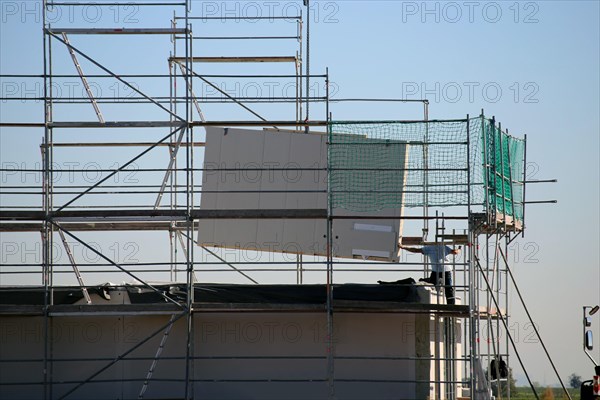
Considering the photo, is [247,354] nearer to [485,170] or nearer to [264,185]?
→ [264,185]

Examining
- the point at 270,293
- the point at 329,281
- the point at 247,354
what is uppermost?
the point at 329,281

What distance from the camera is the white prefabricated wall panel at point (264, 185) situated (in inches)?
762

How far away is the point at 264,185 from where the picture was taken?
63.6ft

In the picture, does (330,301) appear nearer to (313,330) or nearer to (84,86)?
(313,330)

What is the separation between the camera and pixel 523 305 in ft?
62.6

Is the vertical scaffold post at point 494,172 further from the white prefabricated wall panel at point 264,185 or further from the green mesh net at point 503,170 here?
the white prefabricated wall panel at point 264,185

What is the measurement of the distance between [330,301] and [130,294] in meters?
3.11

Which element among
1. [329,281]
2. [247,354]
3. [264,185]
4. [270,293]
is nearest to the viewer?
[329,281]

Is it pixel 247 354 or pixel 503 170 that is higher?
pixel 503 170

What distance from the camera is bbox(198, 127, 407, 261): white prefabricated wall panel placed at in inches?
762

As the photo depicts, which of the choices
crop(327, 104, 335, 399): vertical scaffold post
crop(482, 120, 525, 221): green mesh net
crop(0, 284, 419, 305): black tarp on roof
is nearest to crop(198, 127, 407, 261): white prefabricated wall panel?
crop(0, 284, 419, 305): black tarp on roof

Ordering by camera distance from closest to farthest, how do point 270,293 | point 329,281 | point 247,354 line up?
point 329,281 → point 270,293 → point 247,354

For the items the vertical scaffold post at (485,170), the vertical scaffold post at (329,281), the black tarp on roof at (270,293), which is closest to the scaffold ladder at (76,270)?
the black tarp on roof at (270,293)

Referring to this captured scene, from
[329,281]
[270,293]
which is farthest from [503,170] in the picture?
[270,293]
